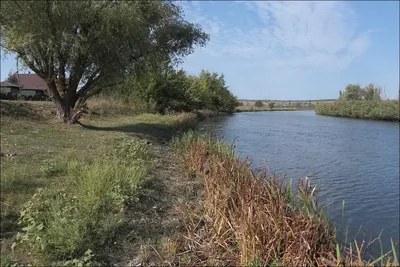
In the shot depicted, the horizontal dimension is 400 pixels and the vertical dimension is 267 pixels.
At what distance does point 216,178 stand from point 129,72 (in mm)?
9343

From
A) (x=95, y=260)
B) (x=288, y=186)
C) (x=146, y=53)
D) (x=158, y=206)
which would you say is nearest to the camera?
(x=95, y=260)

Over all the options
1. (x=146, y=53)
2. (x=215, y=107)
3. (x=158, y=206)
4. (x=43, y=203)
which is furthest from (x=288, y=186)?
(x=215, y=107)

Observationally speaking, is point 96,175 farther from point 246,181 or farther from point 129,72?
point 129,72

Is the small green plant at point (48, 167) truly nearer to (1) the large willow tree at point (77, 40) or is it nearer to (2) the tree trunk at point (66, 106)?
(1) the large willow tree at point (77, 40)

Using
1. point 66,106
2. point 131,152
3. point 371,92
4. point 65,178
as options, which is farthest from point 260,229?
point 371,92

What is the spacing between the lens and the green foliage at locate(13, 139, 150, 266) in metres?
4.59

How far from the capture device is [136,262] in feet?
16.2

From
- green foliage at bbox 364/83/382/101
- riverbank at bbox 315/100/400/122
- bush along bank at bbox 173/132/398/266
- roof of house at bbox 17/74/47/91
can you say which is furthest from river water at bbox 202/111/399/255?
green foliage at bbox 364/83/382/101

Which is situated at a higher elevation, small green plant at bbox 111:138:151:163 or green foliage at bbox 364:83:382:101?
green foliage at bbox 364:83:382:101

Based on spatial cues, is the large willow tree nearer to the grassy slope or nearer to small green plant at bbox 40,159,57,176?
the grassy slope

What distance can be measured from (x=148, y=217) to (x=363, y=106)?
3177 inches

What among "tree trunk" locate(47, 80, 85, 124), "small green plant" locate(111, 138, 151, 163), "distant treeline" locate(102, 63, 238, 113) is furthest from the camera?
"distant treeline" locate(102, 63, 238, 113)

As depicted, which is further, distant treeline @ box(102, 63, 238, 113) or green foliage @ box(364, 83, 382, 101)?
green foliage @ box(364, 83, 382, 101)

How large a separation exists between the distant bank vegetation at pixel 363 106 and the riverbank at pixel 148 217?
72692mm
